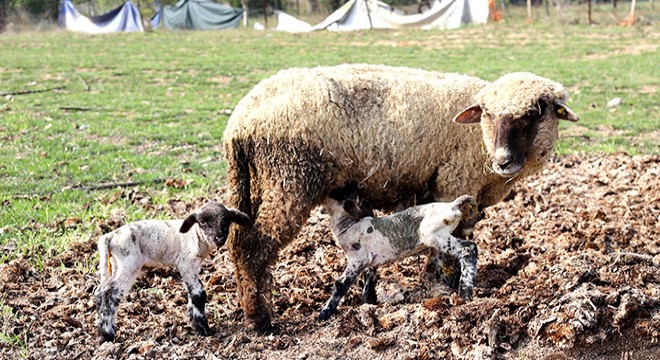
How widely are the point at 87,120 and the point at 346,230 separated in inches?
380

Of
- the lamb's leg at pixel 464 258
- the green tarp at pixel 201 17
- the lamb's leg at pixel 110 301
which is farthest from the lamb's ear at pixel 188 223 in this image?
the green tarp at pixel 201 17

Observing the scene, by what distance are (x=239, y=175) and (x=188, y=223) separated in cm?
54

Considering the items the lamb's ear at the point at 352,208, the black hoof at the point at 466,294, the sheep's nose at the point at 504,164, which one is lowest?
the black hoof at the point at 466,294

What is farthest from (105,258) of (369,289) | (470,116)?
(470,116)

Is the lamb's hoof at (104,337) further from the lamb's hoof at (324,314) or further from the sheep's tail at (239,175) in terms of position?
the lamb's hoof at (324,314)

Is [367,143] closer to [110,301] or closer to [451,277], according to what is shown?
[451,277]

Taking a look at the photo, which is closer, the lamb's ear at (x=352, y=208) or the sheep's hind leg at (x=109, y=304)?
the sheep's hind leg at (x=109, y=304)

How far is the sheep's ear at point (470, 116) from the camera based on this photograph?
5410 mm

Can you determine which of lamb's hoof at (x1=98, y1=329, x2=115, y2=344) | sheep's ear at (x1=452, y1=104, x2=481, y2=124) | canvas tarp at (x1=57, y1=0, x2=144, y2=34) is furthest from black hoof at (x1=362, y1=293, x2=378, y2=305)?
canvas tarp at (x1=57, y1=0, x2=144, y2=34)

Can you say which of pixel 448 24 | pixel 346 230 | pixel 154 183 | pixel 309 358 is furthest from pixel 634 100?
pixel 448 24

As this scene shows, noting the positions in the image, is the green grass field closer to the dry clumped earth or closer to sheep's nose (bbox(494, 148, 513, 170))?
the dry clumped earth

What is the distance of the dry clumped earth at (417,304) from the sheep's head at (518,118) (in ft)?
2.75

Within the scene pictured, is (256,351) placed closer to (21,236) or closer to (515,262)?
(515,262)

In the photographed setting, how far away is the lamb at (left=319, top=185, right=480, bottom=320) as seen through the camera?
5.02 metres
